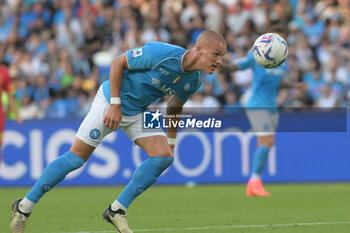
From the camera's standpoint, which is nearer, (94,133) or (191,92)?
(94,133)

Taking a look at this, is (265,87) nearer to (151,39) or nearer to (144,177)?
(144,177)

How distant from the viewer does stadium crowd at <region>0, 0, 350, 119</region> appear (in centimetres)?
1478

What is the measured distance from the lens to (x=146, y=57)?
20.6 ft

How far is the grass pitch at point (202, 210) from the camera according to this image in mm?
7324

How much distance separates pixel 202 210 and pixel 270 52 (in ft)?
7.90

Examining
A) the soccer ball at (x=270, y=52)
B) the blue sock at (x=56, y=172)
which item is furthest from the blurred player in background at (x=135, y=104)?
the soccer ball at (x=270, y=52)

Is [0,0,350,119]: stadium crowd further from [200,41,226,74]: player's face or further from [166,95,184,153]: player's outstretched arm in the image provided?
[200,41,226,74]: player's face

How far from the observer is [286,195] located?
1095cm

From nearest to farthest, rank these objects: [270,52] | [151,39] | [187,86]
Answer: [187,86] < [270,52] < [151,39]

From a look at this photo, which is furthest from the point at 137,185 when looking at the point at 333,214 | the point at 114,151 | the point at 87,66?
the point at 87,66

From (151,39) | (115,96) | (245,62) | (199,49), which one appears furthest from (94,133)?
(151,39)

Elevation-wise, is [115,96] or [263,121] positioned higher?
[115,96]

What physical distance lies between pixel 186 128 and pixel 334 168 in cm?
283

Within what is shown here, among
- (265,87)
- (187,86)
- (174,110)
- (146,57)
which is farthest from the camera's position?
(265,87)
